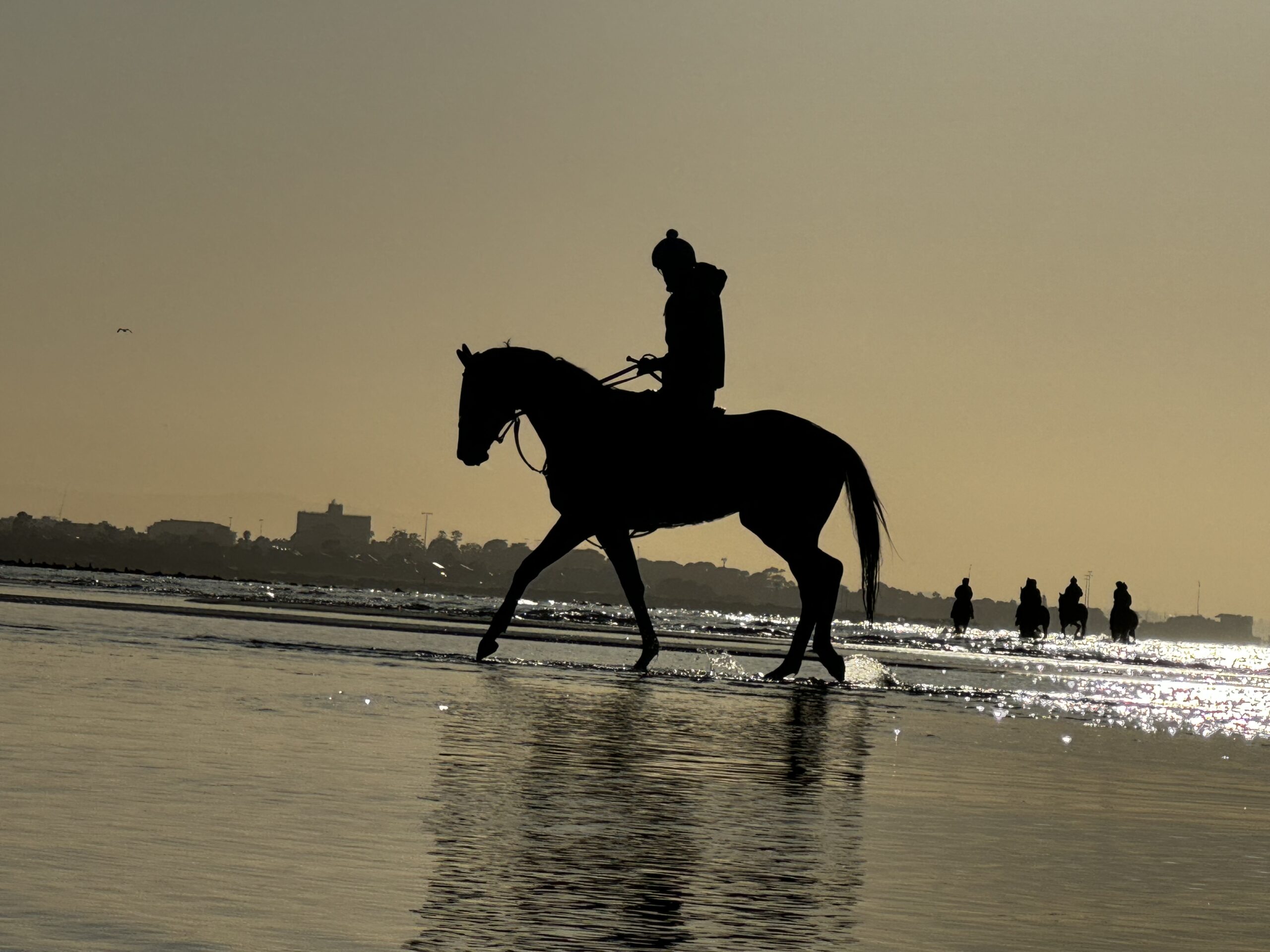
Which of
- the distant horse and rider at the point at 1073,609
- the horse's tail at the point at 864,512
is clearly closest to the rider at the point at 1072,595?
the distant horse and rider at the point at 1073,609

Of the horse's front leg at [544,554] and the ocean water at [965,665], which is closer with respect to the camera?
the ocean water at [965,665]

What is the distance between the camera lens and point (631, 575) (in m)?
16.6

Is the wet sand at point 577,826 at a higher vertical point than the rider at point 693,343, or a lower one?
lower

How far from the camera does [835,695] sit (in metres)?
14.1

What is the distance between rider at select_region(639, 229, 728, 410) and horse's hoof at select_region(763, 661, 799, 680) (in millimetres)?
2235

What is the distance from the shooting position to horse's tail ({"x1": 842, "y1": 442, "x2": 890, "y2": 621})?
17.1 meters

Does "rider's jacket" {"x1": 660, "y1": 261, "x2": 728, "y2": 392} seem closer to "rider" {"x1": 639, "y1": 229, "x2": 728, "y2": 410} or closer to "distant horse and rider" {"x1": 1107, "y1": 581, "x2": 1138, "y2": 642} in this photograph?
"rider" {"x1": 639, "y1": 229, "x2": 728, "y2": 410}

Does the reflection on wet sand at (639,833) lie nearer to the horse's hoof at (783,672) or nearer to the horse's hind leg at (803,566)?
the horse's hoof at (783,672)

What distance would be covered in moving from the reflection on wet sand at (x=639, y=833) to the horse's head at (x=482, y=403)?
20.7 feet

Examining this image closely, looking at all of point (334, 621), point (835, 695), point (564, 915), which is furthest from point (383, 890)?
point (334, 621)

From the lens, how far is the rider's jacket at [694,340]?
1616 centimetres

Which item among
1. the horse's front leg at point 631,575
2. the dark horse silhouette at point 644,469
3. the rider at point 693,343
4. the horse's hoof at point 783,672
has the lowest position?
the horse's hoof at point 783,672

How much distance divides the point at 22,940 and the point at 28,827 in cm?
142

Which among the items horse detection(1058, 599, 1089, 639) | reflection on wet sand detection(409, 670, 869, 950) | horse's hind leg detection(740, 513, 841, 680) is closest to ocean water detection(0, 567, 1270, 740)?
horse's hind leg detection(740, 513, 841, 680)
